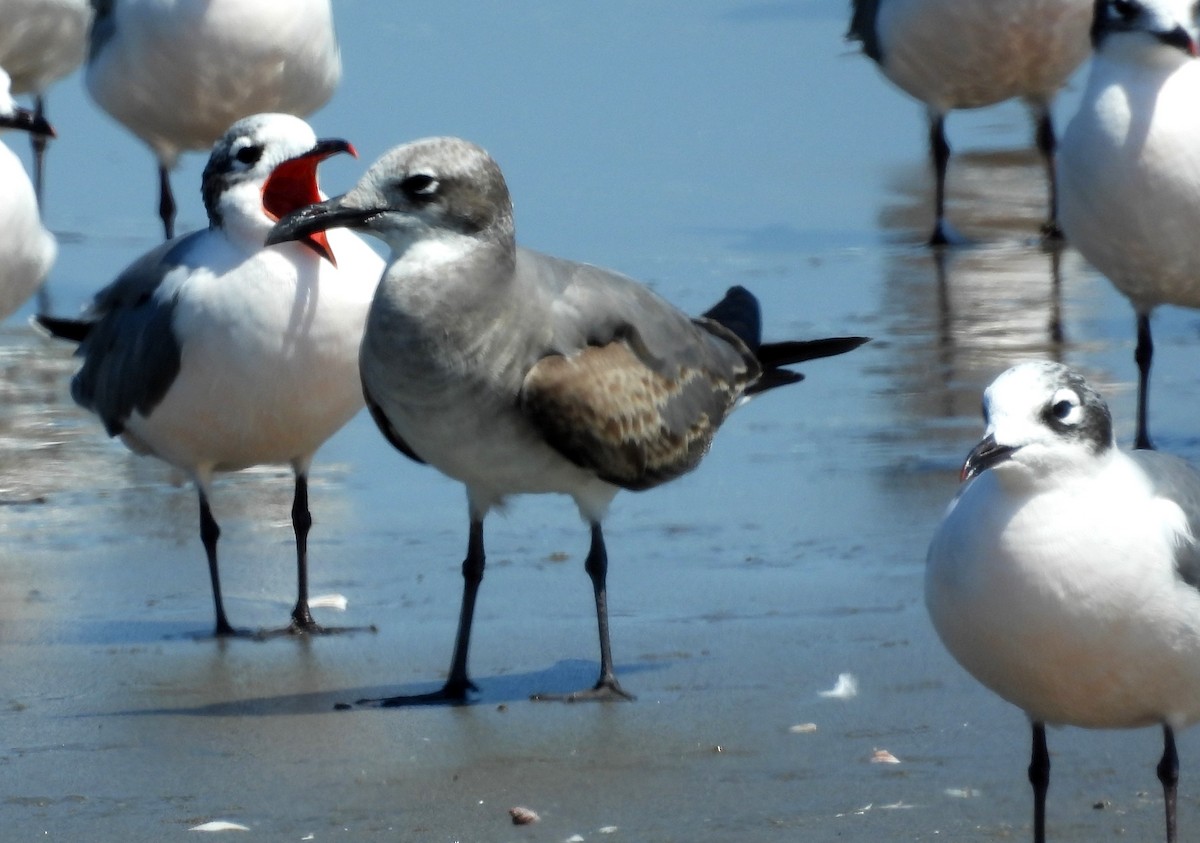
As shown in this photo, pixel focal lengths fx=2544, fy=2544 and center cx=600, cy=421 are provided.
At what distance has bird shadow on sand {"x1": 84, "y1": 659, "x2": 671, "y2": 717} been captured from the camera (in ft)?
18.5

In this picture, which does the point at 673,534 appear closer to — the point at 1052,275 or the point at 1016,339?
the point at 1016,339

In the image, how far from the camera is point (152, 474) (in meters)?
7.90

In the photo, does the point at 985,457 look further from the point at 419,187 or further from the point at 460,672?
the point at 460,672

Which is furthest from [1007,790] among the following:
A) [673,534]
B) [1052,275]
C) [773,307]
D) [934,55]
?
[934,55]

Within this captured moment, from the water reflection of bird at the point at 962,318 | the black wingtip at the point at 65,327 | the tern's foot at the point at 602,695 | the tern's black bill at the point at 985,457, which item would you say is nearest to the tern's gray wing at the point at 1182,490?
the tern's black bill at the point at 985,457

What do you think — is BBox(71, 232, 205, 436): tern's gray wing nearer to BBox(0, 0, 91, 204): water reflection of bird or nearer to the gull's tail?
the gull's tail

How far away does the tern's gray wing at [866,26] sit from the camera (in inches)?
469

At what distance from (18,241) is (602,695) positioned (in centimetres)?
344

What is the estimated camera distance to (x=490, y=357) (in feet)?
18.0

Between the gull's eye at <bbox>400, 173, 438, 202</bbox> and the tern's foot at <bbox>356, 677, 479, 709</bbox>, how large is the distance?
3.58ft

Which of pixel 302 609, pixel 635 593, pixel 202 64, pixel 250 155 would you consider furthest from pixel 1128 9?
pixel 202 64

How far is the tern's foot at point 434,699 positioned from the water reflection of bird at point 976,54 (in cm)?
560

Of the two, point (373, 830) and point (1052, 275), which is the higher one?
point (373, 830)

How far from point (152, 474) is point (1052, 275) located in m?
3.97
